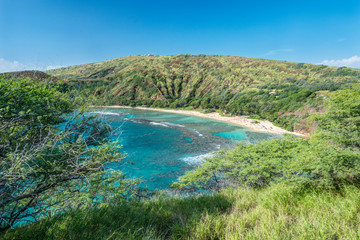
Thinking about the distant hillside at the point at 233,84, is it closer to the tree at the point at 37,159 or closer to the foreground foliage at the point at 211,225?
the foreground foliage at the point at 211,225

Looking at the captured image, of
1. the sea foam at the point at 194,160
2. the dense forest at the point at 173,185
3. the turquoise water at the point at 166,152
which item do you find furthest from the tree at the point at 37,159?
the sea foam at the point at 194,160

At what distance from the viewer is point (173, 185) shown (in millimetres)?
17094

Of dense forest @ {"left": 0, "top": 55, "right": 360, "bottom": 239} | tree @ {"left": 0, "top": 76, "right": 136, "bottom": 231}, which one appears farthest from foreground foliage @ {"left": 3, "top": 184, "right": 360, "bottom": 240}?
tree @ {"left": 0, "top": 76, "right": 136, "bottom": 231}

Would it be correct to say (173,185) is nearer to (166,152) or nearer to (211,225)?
(166,152)

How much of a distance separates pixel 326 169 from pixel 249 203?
5904 millimetres

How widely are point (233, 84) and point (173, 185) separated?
326 ft

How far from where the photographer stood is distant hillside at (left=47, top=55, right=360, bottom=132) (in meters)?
60.6

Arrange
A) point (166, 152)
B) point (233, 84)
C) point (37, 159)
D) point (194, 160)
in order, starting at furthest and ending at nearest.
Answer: point (233, 84), point (166, 152), point (194, 160), point (37, 159)

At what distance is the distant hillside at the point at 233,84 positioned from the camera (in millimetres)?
60562

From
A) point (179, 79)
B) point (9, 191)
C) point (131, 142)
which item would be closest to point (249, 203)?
point (9, 191)

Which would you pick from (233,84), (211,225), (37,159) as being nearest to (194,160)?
(37,159)

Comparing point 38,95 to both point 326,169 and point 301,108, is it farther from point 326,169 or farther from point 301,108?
point 301,108

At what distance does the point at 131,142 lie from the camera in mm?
35531

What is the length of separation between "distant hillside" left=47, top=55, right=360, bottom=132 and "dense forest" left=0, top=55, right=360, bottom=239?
134ft
